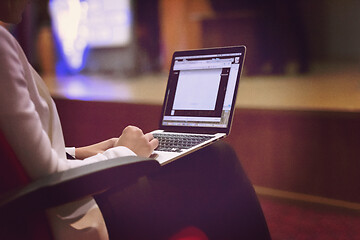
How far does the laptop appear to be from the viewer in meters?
0.92

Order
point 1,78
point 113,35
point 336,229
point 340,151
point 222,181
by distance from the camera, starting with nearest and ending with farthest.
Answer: point 1,78
point 222,181
point 336,229
point 340,151
point 113,35

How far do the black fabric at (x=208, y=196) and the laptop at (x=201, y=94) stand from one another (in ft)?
0.21

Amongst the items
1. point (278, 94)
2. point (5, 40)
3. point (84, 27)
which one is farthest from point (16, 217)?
point (84, 27)

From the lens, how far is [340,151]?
1658 millimetres

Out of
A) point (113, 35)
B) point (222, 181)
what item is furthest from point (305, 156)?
point (113, 35)

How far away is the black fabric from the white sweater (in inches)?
11.8

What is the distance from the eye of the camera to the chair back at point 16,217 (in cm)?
48

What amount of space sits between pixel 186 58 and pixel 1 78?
61 centimetres

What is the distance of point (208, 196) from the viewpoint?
94 cm

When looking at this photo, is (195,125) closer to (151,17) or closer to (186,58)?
(186,58)

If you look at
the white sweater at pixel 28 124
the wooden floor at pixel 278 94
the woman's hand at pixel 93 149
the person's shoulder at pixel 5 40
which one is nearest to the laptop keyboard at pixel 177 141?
the woman's hand at pixel 93 149

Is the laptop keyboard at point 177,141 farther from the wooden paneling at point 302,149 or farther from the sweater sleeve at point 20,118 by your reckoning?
the wooden paneling at point 302,149

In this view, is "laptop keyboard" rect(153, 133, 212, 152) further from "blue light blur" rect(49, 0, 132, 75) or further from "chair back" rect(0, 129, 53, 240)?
"blue light blur" rect(49, 0, 132, 75)

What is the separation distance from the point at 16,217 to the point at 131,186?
382 millimetres
